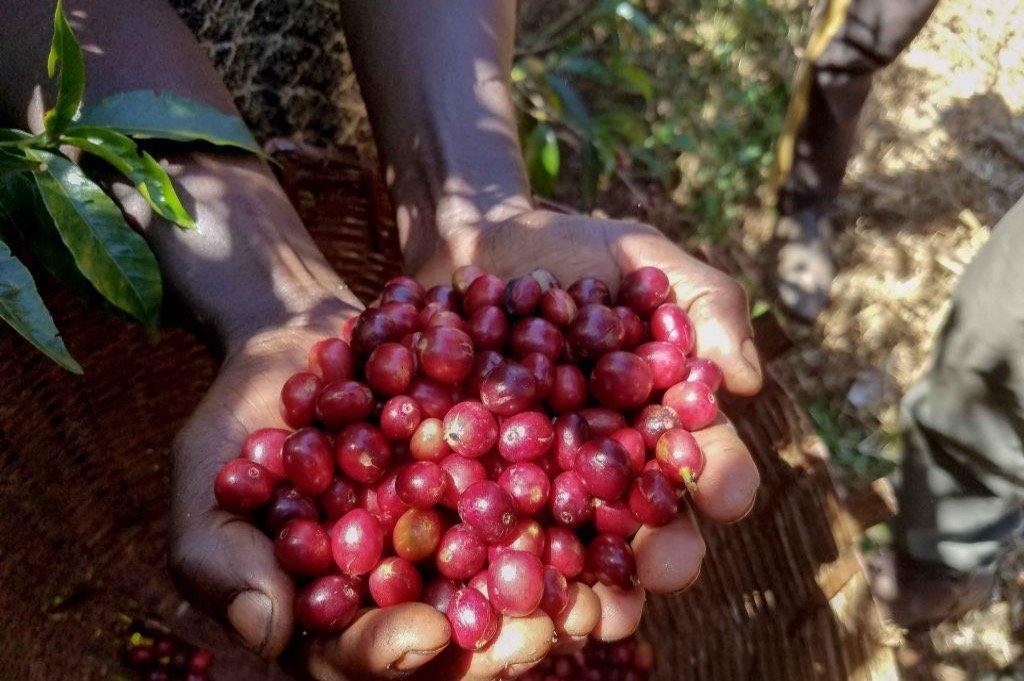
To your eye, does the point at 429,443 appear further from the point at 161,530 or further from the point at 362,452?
the point at 161,530

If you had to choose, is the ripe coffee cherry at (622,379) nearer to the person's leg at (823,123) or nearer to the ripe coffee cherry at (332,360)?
the ripe coffee cherry at (332,360)

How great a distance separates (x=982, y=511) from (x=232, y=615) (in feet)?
5.81

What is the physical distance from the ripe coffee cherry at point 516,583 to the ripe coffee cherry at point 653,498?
0.20 meters

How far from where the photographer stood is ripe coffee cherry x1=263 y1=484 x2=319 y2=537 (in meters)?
1.47

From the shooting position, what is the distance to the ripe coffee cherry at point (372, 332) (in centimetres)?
164

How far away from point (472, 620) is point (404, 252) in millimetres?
1130

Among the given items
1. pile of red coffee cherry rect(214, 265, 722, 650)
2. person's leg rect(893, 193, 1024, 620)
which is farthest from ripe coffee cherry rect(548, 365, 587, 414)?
person's leg rect(893, 193, 1024, 620)

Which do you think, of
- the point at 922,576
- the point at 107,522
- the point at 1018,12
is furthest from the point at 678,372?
the point at 1018,12

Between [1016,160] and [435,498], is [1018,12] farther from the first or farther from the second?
[435,498]

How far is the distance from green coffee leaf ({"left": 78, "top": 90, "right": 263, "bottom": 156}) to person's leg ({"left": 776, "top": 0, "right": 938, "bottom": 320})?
1935 mm

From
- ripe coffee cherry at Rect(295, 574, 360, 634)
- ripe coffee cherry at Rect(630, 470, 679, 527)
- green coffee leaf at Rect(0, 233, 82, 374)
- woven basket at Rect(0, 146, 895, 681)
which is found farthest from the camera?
woven basket at Rect(0, 146, 895, 681)

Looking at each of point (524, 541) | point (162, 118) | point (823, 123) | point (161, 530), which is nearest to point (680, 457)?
point (524, 541)

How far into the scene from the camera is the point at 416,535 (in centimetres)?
146

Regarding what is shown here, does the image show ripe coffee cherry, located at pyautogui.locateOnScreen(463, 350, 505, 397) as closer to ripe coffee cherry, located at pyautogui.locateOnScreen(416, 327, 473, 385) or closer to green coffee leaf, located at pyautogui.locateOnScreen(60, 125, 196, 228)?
ripe coffee cherry, located at pyautogui.locateOnScreen(416, 327, 473, 385)
